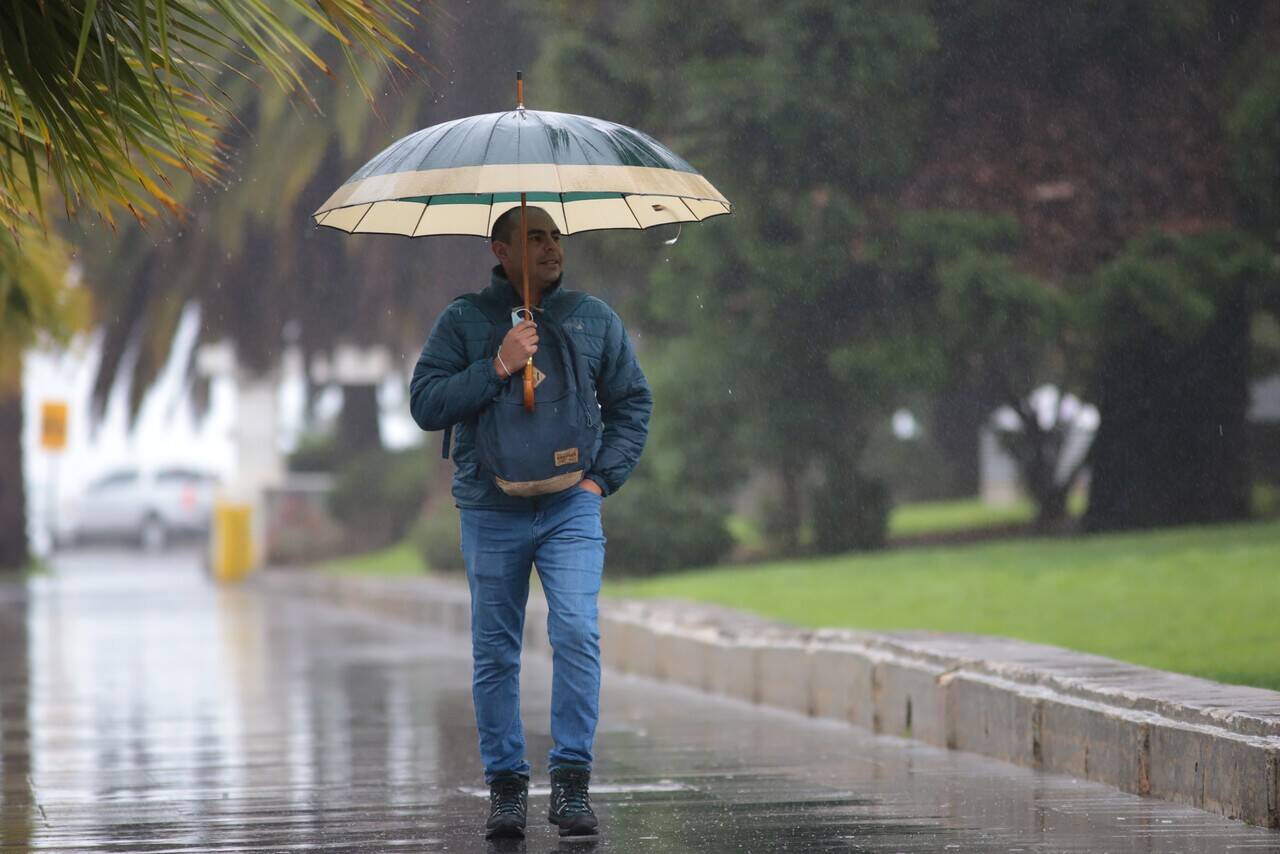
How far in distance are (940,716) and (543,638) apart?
635 cm

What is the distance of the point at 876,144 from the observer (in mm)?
18266

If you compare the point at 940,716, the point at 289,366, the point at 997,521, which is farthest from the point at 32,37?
the point at 289,366

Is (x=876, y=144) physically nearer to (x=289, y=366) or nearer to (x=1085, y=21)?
(x=1085, y=21)

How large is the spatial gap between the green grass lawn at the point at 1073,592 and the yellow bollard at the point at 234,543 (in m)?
12.7

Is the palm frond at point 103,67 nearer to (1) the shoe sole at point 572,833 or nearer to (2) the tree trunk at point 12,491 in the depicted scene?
(1) the shoe sole at point 572,833

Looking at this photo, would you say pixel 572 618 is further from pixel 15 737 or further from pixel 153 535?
pixel 153 535

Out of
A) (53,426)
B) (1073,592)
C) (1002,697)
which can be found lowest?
(1002,697)

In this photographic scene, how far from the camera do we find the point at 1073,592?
12.8 meters

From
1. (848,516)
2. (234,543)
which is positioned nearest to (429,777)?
(848,516)

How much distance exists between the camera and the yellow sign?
29328mm

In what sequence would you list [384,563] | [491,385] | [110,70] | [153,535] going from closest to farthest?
[110,70], [491,385], [384,563], [153,535]

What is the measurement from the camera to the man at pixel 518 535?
243 inches

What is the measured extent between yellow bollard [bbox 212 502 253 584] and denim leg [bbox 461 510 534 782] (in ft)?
77.0

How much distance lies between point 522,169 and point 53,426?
24518mm
